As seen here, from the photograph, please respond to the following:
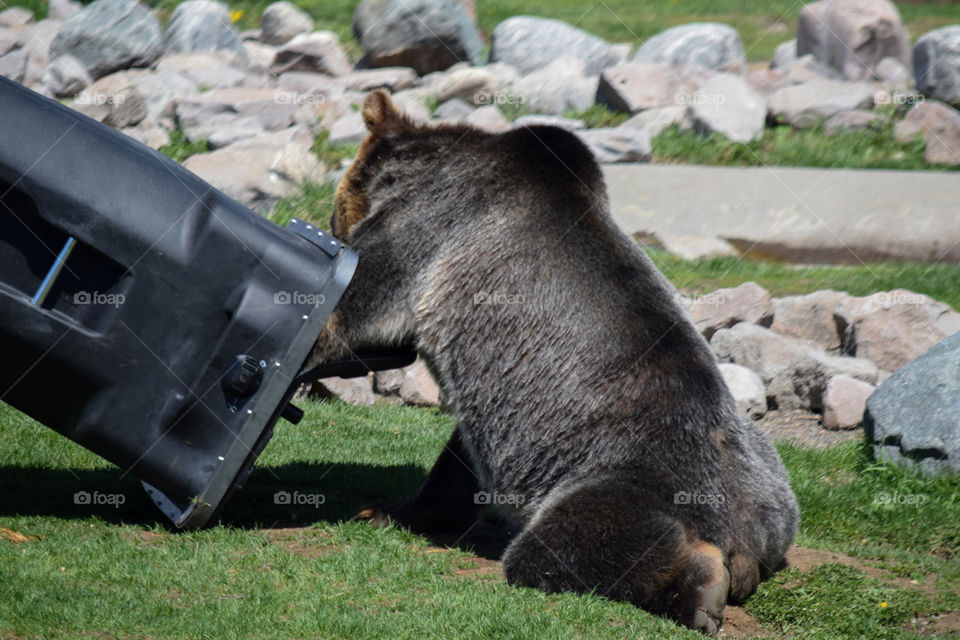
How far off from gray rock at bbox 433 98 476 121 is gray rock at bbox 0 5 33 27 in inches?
486

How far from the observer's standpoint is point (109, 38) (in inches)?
691

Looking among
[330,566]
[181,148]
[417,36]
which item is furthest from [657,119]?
[330,566]

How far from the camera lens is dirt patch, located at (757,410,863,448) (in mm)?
7863

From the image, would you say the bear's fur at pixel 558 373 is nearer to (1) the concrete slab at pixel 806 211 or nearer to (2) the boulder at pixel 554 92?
(1) the concrete slab at pixel 806 211

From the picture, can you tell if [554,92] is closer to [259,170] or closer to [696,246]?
[696,246]

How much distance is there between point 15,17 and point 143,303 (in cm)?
2165

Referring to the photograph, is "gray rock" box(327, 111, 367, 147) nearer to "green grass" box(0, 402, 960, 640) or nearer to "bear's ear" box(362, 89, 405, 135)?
"green grass" box(0, 402, 960, 640)

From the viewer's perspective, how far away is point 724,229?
40.3 ft

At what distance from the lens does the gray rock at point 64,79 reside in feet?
→ 53.2

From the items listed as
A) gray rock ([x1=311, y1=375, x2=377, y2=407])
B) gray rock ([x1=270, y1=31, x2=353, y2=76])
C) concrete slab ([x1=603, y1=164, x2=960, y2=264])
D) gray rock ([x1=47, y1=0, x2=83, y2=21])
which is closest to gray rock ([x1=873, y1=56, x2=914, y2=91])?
concrete slab ([x1=603, y1=164, x2=960, y2=264])

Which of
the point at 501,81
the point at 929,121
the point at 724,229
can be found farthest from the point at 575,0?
the point at 724,229

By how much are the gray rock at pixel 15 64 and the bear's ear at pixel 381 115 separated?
12.6 meters

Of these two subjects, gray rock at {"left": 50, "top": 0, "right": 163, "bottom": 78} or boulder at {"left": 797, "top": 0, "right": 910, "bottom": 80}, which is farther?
boulder at {"left": 797, "top": 0, "right": 910, "bottom": 80}

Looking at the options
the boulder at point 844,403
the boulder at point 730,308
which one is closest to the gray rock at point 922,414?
the boulder at point 844,403
